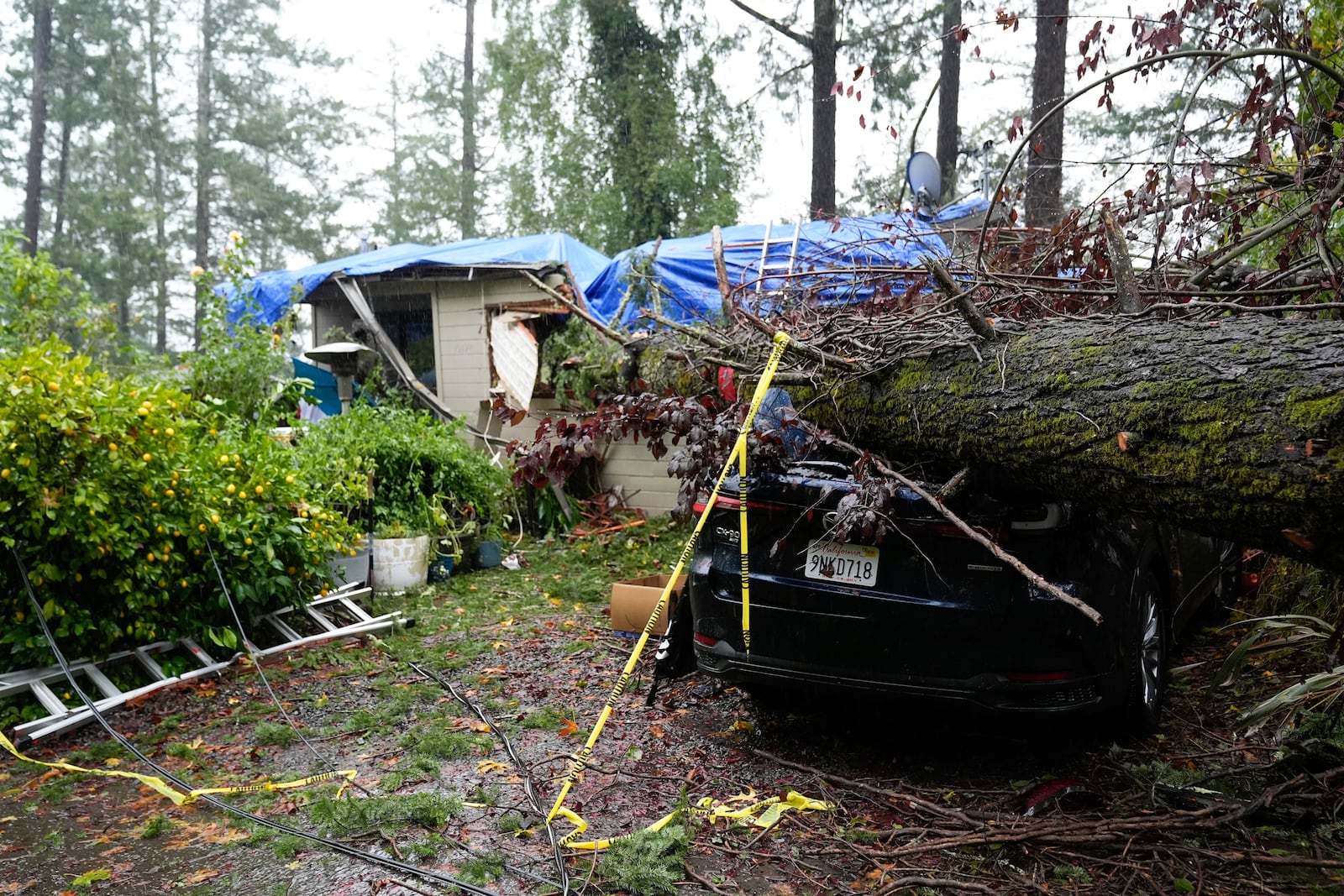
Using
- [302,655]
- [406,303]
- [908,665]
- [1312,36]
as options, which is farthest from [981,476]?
[406,303]

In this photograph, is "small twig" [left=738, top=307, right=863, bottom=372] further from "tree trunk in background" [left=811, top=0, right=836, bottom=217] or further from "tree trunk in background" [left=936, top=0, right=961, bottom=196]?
"tree trunk in background" [left=936, top=0, right=961, bottom=196]

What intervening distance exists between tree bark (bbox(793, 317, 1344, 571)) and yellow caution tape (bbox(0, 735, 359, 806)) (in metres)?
2.73

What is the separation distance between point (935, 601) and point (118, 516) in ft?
12.8

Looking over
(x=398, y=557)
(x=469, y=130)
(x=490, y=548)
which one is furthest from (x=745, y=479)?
(x=469, y=130)

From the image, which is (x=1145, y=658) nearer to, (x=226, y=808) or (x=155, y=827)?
(x=226, y=808)

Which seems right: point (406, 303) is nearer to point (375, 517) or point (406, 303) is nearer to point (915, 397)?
point (375, 517)

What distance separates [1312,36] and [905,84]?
1184cm

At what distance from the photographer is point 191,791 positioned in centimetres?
354

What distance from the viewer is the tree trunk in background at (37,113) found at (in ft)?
76.8

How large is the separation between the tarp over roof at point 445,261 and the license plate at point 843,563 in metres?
7.70

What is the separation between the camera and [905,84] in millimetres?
15227

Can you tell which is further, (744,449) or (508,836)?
(744,449)

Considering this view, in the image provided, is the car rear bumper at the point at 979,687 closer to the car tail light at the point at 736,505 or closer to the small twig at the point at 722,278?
the car tail light at the point at 736,505

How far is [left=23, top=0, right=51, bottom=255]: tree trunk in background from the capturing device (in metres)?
23.4
